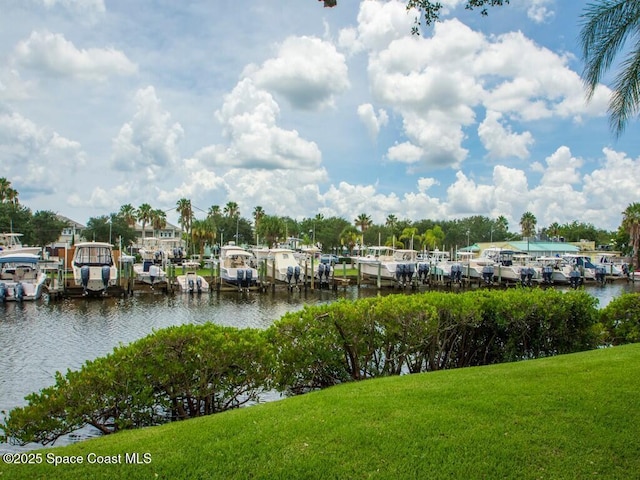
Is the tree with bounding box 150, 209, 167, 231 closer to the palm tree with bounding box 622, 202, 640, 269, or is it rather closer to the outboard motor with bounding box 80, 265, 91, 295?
the outboard motor with bounding box 80, 265, 91, 295

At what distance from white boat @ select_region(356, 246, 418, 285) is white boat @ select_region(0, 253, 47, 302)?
86.0 feet

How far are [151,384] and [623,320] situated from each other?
12.6 metres

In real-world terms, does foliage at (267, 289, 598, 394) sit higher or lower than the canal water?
higher

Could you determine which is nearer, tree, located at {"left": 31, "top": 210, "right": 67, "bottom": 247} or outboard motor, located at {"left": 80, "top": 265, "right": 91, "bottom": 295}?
outboard motor, located at {"left": 80, "top": 265, "right": 91, "bottom": 295}

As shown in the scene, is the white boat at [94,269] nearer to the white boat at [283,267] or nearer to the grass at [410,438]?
the white boat at [283,267]

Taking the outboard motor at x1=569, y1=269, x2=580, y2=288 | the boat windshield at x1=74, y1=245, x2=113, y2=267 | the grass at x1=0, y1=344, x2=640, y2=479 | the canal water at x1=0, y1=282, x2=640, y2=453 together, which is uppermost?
the boat windshield at x1=74, y1=245, x2=113, y2=267

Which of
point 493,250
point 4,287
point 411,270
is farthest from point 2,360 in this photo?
point 493,250

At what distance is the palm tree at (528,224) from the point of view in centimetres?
10831

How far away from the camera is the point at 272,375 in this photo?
322 inches

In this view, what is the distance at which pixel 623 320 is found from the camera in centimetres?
1362

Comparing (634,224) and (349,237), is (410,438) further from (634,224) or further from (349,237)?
(349,237)

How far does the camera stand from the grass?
4.72 m

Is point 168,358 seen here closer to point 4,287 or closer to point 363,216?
point 4,287

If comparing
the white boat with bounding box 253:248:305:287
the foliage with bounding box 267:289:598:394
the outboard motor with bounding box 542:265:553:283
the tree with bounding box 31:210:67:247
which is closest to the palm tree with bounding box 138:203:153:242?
the tree with bounding box 31:210:67:247
